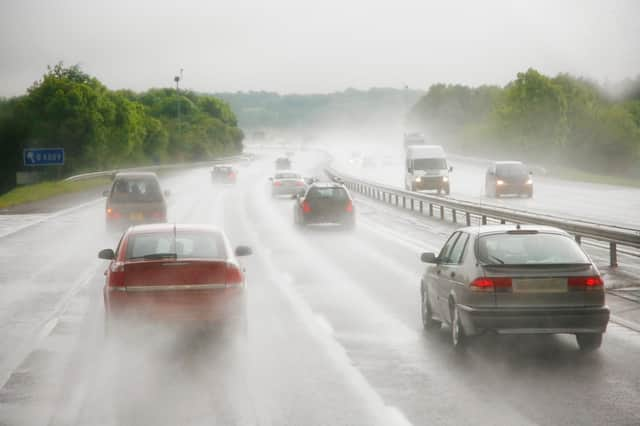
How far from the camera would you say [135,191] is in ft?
94.2

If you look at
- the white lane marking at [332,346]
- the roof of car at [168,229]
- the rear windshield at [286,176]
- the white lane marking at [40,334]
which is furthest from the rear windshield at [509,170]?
the roof of car at [168,229]

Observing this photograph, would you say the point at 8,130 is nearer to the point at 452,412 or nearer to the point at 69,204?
the point at 69,204

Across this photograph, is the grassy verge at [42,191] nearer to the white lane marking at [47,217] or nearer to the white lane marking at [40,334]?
the white lane marking at [47,217]

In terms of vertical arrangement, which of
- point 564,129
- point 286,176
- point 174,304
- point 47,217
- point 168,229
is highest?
point 564,129

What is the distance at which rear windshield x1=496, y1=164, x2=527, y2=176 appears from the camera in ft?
168

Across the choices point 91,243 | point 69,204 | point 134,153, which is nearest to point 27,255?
point 91,243

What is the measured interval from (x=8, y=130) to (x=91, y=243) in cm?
8231

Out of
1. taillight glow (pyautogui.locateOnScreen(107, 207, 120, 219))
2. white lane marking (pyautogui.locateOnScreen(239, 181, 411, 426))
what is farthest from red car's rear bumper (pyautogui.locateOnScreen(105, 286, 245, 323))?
taillight glow (pyautogui.locateOnScreen(107, 207, 120, 219))

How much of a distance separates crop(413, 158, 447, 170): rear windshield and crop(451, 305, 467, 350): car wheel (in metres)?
44.4

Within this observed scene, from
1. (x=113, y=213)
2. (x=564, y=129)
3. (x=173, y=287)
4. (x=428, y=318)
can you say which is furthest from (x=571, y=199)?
(x=564, y=129)

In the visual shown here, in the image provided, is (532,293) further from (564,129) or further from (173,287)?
(564,129)

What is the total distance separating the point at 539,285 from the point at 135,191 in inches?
799

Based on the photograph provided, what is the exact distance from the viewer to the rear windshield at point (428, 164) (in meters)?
54.8

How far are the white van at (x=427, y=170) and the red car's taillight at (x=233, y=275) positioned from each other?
4385cm
